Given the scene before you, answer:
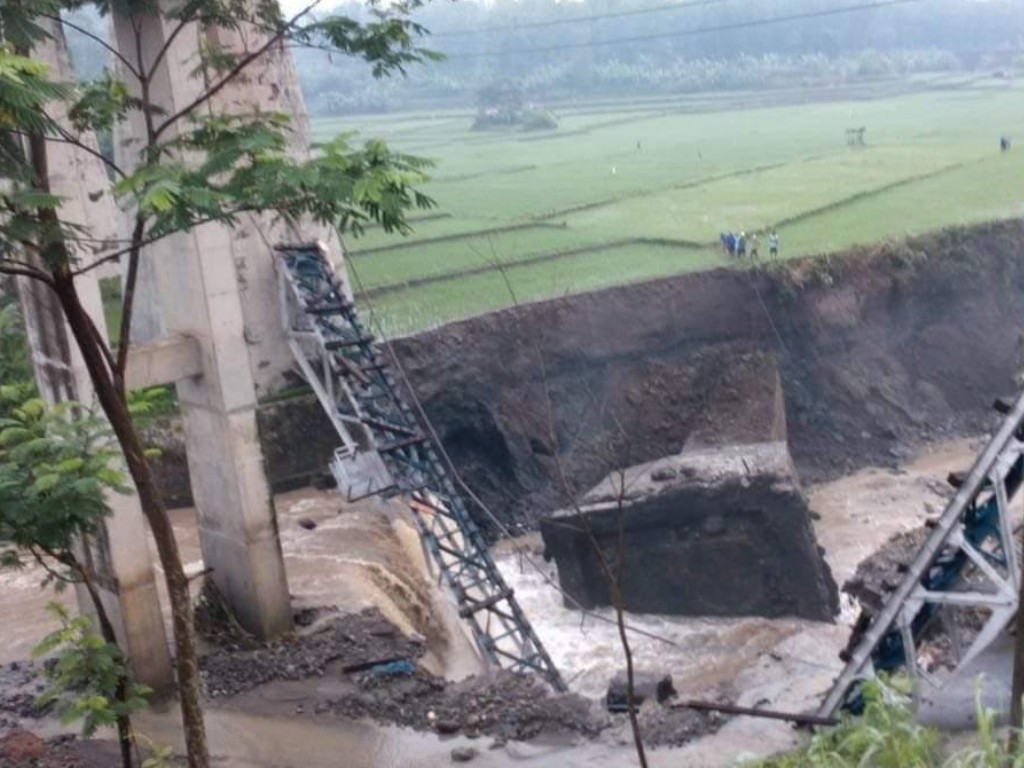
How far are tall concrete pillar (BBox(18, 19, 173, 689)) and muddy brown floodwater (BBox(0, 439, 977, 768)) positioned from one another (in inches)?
36.3

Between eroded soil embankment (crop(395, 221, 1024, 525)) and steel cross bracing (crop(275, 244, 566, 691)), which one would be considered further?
eroded soil embankment (crop(395, 221, 1024, 525))

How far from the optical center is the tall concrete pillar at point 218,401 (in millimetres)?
15070

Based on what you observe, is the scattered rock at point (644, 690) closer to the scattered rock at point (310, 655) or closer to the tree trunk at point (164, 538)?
the scattered rock at point (310, 655)

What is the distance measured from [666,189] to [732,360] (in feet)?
43.4

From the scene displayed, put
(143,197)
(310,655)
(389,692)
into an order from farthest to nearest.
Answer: (310,655), (389,692), (143,197)

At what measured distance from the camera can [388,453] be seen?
1780 cm

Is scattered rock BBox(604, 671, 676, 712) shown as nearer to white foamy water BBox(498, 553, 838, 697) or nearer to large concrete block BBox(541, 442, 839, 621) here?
white foamy water BBox(498, 553, 838, 697)

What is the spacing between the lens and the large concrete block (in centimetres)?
2089

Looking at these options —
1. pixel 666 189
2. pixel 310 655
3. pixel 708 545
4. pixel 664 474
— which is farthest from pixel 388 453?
pixel 666 189

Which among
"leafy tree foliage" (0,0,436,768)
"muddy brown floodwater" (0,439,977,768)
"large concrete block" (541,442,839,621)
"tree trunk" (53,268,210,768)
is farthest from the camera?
"large concrete block" (541,442,839,621)

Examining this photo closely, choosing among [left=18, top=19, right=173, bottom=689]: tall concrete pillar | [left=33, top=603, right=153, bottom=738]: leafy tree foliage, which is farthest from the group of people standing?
[left=33, top=603, right=153, bottom=738]: leafy tree foliage

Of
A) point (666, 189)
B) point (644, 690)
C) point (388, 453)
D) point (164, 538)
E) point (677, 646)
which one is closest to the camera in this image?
point (164, 538)

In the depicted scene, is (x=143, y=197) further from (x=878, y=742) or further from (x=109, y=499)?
(x=109, y=499)

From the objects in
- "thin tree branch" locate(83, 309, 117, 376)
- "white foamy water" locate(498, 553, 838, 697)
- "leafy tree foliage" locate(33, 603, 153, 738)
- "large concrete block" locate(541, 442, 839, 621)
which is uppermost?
"thin tree branch" locate(83, 309, 117, 376)
